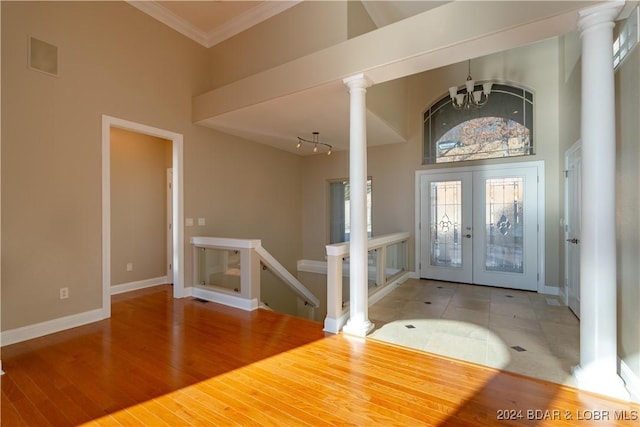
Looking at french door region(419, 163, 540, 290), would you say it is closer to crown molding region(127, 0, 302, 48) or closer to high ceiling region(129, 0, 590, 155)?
high ceiling region(129, 0, 590, 155)

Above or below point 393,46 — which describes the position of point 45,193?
below

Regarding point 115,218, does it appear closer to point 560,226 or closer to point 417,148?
point 417,148

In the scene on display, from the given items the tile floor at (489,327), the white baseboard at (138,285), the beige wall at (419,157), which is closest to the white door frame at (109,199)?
Result: the white baseboard at (138,285)

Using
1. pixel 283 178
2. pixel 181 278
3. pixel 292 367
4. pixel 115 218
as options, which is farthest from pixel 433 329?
pixel 115 218

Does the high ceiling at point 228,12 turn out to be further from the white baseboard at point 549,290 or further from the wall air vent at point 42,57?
the white baseboard at point 549,290

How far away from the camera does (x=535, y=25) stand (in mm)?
2418

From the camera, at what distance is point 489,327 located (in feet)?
11.8

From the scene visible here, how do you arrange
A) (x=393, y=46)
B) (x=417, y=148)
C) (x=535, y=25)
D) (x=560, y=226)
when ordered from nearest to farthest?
(x=535, y=25)
(x=393, y=46)
(x=560, y=226)
(x=417, y=148)

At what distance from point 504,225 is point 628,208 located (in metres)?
3.30

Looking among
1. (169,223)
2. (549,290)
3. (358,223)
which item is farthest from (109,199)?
(549,290)

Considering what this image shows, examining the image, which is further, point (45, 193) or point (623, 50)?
point (45, 193)

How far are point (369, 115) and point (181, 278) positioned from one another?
3.91 m

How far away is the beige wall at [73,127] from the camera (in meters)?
3.17

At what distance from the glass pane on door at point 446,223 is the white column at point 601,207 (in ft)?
11.9
